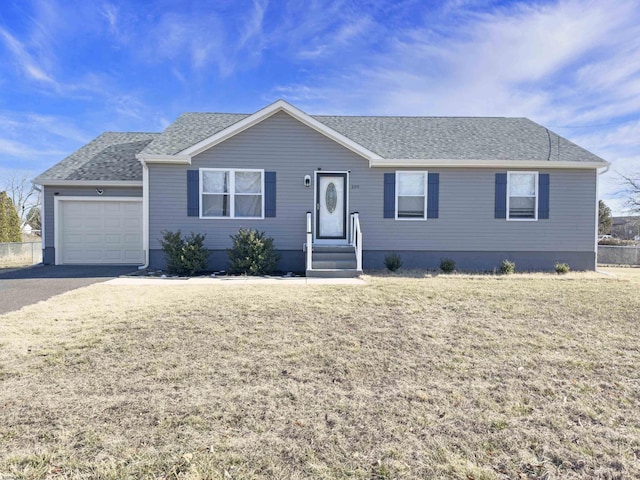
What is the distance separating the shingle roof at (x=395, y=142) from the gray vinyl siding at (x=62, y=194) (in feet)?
1.26

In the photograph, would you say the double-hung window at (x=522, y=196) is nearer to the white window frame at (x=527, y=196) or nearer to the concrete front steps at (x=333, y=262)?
the white window frame at (x=527, y=196)

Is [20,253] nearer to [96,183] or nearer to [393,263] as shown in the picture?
[96,183]

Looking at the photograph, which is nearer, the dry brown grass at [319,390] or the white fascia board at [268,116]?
the dry brown grass at [319,390]

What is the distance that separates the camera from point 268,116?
35.1 feet

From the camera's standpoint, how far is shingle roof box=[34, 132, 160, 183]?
1198 cm

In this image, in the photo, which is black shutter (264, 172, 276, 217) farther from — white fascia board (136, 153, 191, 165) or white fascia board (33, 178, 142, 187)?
white fascia board (33, 178, 142, 187)

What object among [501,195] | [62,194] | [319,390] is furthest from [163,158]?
[501,195]

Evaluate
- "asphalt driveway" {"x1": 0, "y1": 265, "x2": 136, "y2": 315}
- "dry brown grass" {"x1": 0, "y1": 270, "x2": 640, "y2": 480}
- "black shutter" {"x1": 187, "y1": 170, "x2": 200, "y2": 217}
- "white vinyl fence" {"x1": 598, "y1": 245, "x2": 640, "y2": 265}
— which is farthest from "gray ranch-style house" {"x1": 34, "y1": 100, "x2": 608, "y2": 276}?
"white vinyl fence" {"x1": 598, "y1": 245, "x2": 640, "y2": 265}

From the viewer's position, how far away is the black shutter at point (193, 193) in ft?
35.2

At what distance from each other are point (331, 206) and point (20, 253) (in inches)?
540

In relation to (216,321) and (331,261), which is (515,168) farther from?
(216,321)

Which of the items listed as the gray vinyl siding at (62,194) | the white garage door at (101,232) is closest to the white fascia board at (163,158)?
the gray vinyl siding at (62,194)

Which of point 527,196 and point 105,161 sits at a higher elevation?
point 105,161

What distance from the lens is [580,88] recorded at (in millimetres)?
15836
